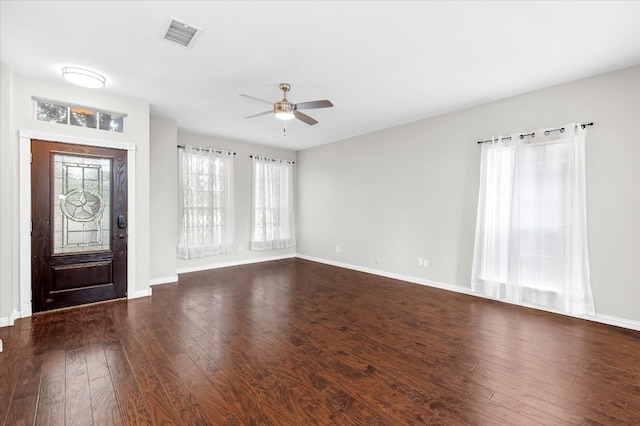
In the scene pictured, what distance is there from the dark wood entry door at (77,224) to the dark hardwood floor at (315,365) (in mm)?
287

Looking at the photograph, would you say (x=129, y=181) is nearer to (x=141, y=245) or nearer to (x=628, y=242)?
(x=141, y=245)

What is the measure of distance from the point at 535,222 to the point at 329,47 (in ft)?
11.1

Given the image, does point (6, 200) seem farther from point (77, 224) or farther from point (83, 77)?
point (83, 77)

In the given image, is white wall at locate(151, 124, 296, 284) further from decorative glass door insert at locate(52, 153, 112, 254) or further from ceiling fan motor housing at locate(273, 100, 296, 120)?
ceiling fan motor housing at locate(273, 100, 296, 120)

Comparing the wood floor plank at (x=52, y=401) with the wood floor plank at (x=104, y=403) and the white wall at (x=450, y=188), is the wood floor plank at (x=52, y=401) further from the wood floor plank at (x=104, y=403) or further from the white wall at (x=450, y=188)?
the white wall at (x=450, y=188)

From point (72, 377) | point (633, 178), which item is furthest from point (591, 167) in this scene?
point (72, 377)

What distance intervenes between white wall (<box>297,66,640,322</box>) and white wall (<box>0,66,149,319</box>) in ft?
12.7

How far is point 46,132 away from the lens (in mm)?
3537

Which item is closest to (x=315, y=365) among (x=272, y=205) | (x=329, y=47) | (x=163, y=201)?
(x=329, y=47)

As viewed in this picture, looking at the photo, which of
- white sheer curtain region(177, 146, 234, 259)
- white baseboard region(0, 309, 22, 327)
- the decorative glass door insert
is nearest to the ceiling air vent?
the decorative glass door insert

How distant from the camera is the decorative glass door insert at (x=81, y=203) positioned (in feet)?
12.0

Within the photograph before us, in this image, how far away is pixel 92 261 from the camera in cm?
387

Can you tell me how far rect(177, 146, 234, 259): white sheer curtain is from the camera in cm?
569

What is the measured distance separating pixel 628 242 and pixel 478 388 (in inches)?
105
